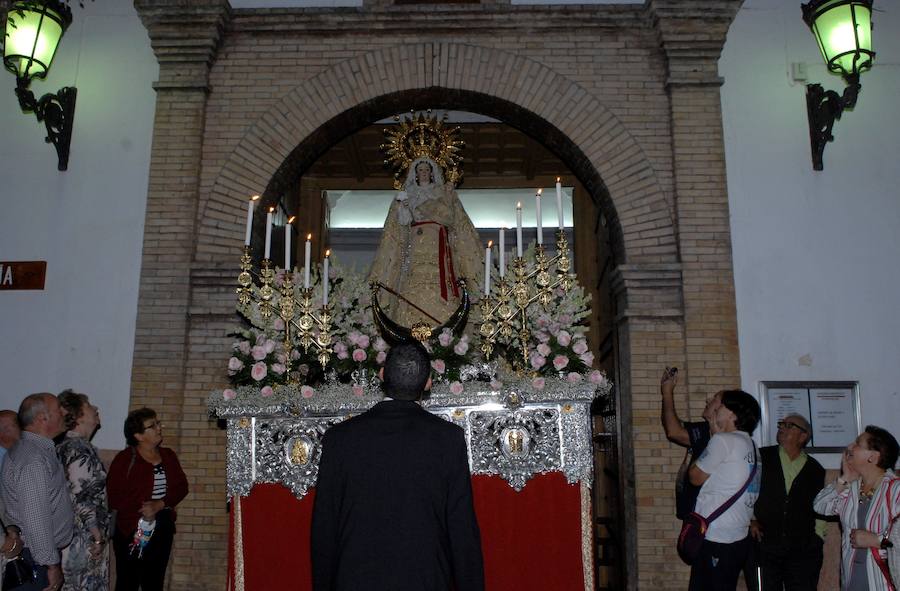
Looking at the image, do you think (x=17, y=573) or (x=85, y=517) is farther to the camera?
(x=85, y=517)

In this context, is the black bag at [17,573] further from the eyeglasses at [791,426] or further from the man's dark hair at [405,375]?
the eyeglasses at [791,426]

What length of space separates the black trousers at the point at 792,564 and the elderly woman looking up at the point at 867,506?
0.73 metres

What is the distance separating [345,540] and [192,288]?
4.57m

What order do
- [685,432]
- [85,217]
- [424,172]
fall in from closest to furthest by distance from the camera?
[685,432] → [85,217] → [424,172]

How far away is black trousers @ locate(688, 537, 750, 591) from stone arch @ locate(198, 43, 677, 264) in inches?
119

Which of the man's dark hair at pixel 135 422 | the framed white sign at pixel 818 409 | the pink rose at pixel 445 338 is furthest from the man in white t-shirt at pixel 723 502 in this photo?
the man's dark hair at pixel 135 422

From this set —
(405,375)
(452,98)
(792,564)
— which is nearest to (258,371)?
(405,375)

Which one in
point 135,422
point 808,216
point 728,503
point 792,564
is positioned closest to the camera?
point 728,503

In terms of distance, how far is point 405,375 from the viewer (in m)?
3.12

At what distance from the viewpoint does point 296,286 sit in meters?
5.88

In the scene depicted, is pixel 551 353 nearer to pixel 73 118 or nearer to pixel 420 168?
pixel 420 168

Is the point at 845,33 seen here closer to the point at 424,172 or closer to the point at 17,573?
the point at 424,172

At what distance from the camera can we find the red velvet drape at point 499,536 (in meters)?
4.91

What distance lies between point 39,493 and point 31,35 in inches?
169
